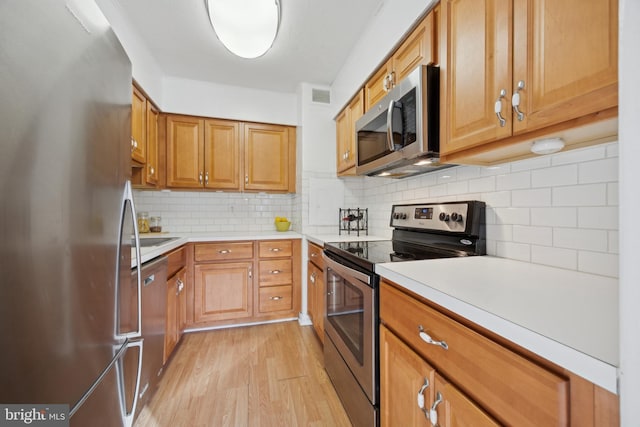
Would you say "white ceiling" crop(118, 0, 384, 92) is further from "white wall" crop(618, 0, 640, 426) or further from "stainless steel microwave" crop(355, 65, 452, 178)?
"white wall" crop(618, 0, 640, 426)

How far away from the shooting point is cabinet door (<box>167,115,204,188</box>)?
8.62 ft

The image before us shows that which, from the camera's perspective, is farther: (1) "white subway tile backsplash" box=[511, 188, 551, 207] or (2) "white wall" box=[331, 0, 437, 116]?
(2) "white wall" box=[331, 0, 437, 116]

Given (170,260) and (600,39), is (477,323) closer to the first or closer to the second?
(600,39)

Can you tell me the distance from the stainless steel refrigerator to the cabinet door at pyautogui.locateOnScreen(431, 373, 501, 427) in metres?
0.98

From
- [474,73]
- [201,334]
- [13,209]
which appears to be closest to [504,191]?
[474,73]

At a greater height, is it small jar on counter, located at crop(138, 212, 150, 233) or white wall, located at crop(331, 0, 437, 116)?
white wall, located at crop(331, 0, 437, 116)

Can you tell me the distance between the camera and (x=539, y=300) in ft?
2.09

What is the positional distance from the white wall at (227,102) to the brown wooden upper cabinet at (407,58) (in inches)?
53.1

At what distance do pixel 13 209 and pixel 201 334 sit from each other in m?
2.26

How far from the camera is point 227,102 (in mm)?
2779

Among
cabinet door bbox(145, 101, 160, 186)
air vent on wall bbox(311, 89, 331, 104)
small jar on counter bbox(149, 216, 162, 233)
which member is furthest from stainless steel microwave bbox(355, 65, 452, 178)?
small jar on counter bbox(149, 216, 162, 233)

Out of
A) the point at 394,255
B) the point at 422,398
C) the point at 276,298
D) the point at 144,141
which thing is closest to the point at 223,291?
the point at 276,298

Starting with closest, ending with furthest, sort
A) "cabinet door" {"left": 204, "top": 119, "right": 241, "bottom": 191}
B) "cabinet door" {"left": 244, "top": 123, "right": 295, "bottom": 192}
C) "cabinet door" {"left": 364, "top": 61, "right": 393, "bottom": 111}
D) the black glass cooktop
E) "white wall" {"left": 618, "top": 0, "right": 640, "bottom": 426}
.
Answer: "white wall" {"left": 618, "top": 0, "right": 640, "bottom": 426}
the black glass cooktop
"cabinet door" {"left": 364, "top": 61, "right": 393, "bottom": 111}
"cabinet door" {"left": 204, "top": 119, "right": 241, "bottom": 191}
"cabinet door" {"left": 244, "top": 123, "right": 295, "bottom": 192}

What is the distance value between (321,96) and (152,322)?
252cm
